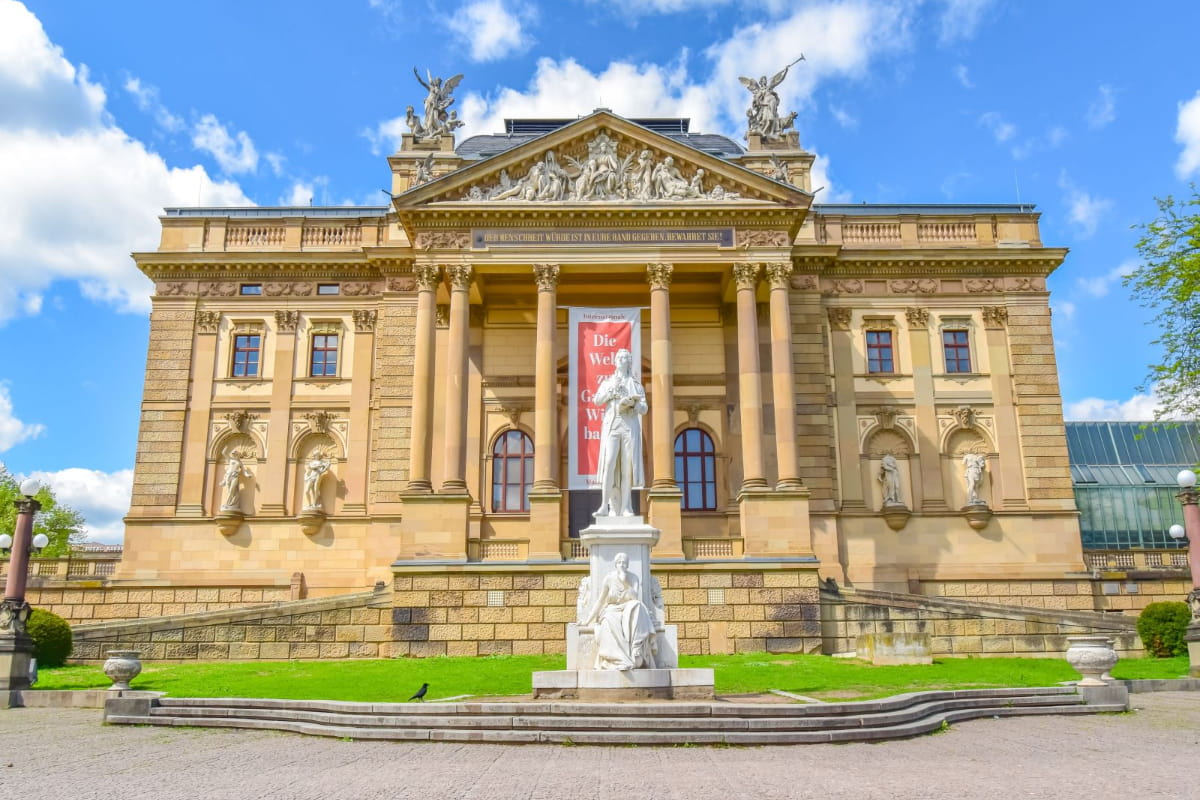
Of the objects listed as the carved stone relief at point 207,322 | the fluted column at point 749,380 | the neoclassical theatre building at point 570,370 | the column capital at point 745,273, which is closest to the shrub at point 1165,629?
the neoclassical theatre building at point 570,370

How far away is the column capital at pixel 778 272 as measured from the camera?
33531 millimetres

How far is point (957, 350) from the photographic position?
38.2 meters

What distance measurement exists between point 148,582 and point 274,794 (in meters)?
28.5

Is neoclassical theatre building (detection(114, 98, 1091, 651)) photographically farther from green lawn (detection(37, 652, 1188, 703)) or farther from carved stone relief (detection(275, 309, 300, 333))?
green lawn (detection(37, 652, 1188, 703))

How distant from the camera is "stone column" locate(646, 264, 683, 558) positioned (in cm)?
3023

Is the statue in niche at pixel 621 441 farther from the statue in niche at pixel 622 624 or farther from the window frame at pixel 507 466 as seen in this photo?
the window frame at pixel 507 466

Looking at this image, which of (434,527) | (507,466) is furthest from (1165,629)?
(507,466)

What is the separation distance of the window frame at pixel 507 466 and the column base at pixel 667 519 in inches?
286

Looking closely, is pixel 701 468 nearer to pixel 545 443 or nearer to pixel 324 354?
pixel 545 443

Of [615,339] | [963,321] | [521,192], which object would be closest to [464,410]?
[615,339]

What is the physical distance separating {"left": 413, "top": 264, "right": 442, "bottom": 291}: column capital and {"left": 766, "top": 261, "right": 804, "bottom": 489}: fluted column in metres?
11.7

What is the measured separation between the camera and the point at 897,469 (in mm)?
36406

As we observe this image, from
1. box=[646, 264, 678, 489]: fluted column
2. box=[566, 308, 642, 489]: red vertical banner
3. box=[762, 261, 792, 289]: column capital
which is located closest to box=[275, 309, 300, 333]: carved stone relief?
box=[566, 308, 642, 489]: red vertical banner

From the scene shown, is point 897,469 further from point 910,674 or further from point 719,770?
point 719,770
